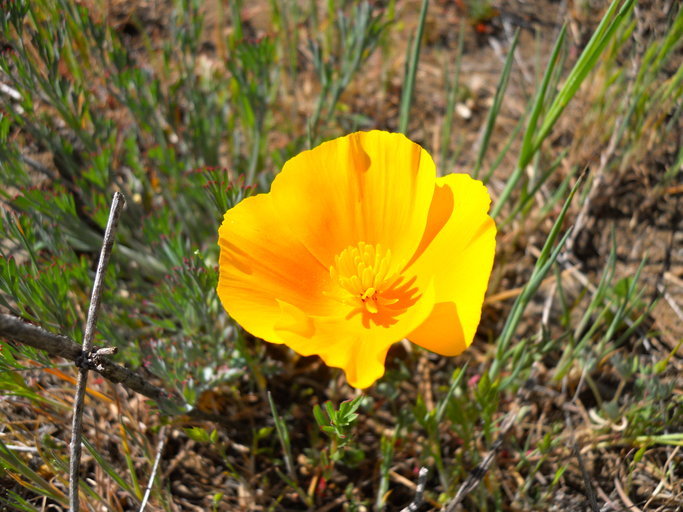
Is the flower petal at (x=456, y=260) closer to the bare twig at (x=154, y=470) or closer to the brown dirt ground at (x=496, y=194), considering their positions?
the brown dirt ground at (x=496, y=194)

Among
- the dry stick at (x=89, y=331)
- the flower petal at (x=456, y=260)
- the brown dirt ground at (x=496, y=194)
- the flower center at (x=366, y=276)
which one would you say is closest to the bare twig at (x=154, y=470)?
the brown dirt ground at (x=496, y=194)

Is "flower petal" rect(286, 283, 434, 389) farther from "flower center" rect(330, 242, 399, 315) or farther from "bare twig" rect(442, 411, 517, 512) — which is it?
"bare twig" rect(442, 411, 517, 512)

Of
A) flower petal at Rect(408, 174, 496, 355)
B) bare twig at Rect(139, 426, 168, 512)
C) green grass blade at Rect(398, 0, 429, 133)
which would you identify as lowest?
bare twig at Rect(139, 426, 168, 512)

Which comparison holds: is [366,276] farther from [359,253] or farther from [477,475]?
[477,475]

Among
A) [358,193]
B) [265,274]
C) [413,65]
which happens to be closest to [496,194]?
[413,65]

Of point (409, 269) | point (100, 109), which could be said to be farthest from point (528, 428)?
point (100, 109)

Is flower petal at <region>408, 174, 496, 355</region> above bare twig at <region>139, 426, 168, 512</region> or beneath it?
above

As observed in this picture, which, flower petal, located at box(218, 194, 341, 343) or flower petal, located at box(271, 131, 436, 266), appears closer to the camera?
flower petal, located at box(218, 194, 341, 343)

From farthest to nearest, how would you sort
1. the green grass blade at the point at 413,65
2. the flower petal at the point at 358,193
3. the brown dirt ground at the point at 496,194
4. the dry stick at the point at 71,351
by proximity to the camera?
1. the brown dirt ground at the point at 496,194
2. the green grass blade at the point at 413,65
3. the flower petal at the point at 358,193
4. the dry stick at the point at 71,351

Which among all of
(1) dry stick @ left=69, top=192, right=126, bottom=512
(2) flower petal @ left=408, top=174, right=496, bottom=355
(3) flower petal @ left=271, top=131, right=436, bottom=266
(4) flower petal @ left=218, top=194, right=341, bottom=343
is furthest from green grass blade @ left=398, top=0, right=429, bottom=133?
(1) dry stick @ left=69, top=192, right=126, bottom=512
